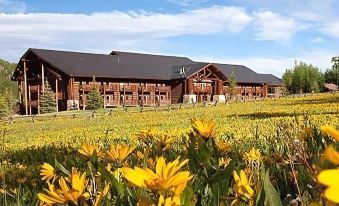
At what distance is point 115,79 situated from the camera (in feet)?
179

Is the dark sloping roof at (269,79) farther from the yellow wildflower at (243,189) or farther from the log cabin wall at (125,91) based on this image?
the yellow wildflower at (243,189)

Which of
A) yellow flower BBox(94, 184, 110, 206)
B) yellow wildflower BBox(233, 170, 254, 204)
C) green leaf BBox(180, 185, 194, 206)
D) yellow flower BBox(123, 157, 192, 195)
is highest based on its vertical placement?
yellow flower BBox(123, 157, 192, 195)

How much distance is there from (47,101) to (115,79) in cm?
920

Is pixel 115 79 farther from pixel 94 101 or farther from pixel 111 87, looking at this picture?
pixel 94 101

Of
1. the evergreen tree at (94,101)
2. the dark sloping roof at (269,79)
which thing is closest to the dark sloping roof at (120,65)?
the evergreen tree at (94,101)

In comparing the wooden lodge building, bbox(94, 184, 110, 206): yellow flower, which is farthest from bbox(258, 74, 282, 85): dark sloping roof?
bbox(94, 184, 110, 206): yellow flower

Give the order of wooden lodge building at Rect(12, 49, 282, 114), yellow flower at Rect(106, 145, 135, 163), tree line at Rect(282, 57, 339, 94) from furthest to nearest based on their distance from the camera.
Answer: tree line at Rect(282, 57, 339, 94) < wooden lodge building at Rect(12, 49, 282, 114) < yellow flower at Rect(106, 145, 135, 163)

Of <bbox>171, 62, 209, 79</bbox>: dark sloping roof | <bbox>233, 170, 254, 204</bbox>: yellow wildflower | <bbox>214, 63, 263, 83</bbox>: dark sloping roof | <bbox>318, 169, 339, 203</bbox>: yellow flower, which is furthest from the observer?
<bbox>214, 63, 263, 83</bbox>: dark sloping roof

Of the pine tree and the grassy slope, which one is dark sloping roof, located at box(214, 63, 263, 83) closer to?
the pine tree

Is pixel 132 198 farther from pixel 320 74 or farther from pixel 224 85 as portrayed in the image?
pixel 320 74

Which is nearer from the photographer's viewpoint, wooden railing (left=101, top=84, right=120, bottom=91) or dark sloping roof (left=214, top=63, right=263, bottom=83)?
wooden railing (left=101, top=84, right=120, bottom=91)

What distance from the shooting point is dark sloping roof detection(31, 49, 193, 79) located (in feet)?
168

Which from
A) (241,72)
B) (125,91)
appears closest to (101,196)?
(125,91)

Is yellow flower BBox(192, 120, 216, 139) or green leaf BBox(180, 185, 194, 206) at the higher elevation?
yellow flower BBox(192, 120, 216, 139)
